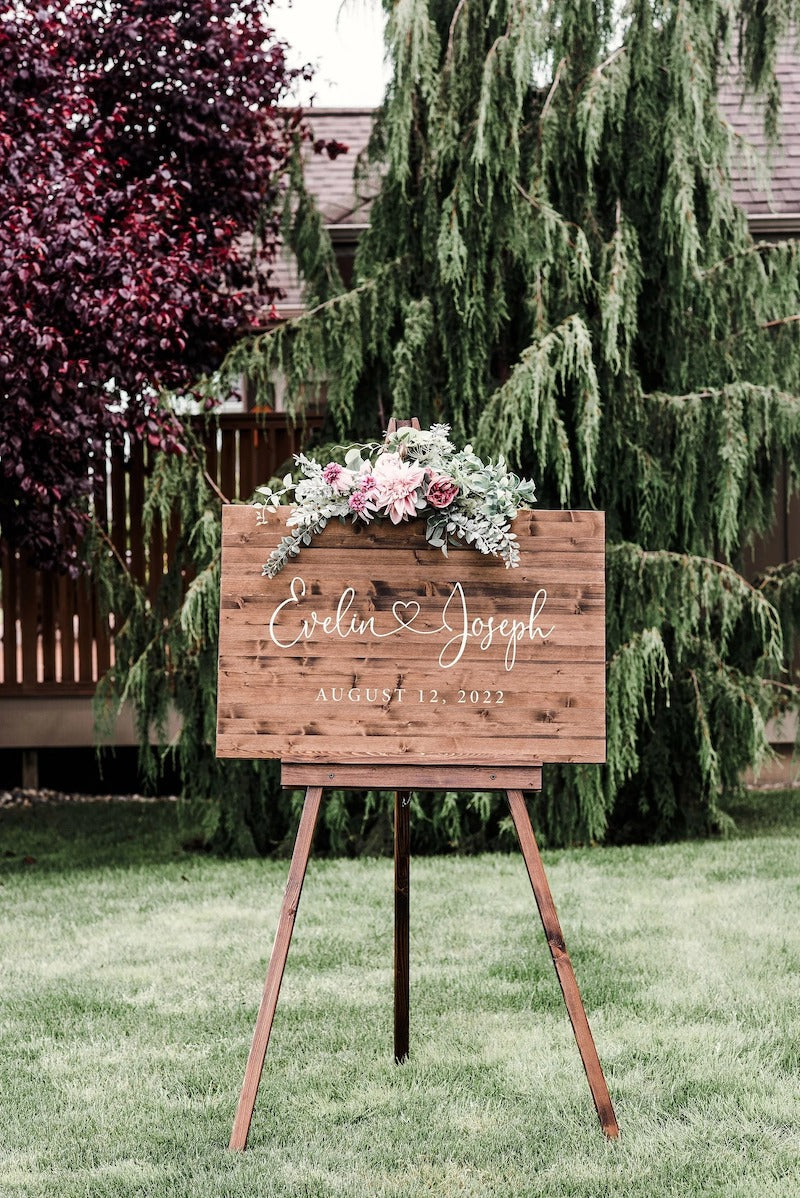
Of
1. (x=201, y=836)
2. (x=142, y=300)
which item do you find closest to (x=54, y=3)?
(x=142, y=300)

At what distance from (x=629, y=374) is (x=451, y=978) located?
3412mm

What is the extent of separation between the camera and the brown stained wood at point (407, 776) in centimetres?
321

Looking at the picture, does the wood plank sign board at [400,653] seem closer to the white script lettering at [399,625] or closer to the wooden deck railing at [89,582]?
the white script lettering at [399,625]

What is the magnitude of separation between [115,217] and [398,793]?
16.2ft

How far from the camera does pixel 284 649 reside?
3254 mm

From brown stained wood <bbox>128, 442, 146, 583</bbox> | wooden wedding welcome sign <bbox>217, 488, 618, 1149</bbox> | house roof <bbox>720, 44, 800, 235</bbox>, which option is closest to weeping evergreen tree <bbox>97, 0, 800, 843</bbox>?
brown stained wood <bbox>128, 442, 146, 583</bbox>

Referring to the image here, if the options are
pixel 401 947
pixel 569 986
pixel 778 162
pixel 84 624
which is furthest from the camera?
pixel 778 162

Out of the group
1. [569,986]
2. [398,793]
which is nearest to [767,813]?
[398,793]

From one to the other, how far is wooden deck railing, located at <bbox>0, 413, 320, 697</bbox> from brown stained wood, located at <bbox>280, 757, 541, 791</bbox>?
4475 millimetres

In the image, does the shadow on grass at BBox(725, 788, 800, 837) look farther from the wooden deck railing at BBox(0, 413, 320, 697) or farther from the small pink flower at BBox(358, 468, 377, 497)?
the small pink flower at BBox(358, 468, 377, 497)

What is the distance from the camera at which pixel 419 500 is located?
3.21 meters

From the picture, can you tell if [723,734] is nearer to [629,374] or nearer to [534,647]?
[629,374]

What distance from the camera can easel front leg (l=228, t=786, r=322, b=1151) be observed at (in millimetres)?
2990

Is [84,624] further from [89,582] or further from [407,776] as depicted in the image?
[407,776]
